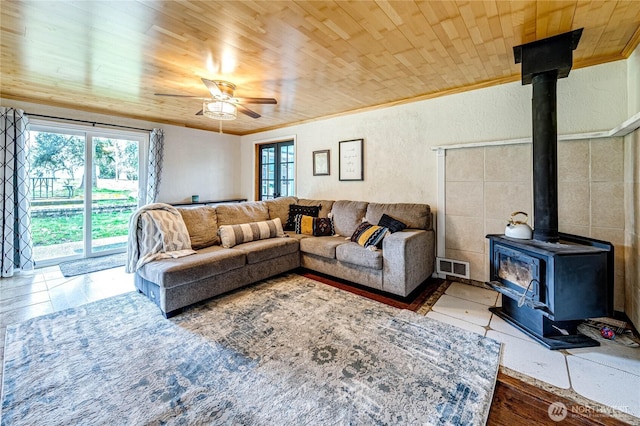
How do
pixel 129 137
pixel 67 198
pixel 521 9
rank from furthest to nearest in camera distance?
pixel 129 137, pixel 67 198, pixel 521 9

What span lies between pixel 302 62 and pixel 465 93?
6.64 ft

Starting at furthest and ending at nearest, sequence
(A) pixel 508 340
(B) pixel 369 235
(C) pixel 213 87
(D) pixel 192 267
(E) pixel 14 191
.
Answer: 1. (E) pixel 14 191
2. (B) pixel 369 235
3. (C) pixel 213 87
4. (D) pixel 192 267
5. (A) pixel 508 340

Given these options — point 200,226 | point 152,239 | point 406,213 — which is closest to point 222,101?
point 200,226

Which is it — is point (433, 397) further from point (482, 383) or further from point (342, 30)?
point (342, 30)

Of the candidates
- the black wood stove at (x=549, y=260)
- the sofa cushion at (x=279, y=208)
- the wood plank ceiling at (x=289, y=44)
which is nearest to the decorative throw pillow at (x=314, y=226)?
the sofa cushion at (x=279, y=208)

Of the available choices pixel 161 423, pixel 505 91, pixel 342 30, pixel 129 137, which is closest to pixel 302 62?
pixel 342 30

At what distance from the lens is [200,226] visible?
3.37 metres

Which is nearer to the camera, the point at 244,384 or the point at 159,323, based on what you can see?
the point at 244,384

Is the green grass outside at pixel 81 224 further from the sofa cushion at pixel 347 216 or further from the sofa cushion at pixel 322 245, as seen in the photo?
the sofa cushion at pixel 347 216

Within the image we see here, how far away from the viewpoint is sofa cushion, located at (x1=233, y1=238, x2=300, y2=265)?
3.20m

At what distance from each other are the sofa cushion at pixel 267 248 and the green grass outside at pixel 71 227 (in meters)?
2.94

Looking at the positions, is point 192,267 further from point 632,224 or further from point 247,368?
point 632,224

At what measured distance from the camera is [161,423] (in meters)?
1.42

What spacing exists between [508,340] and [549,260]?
70 cm
